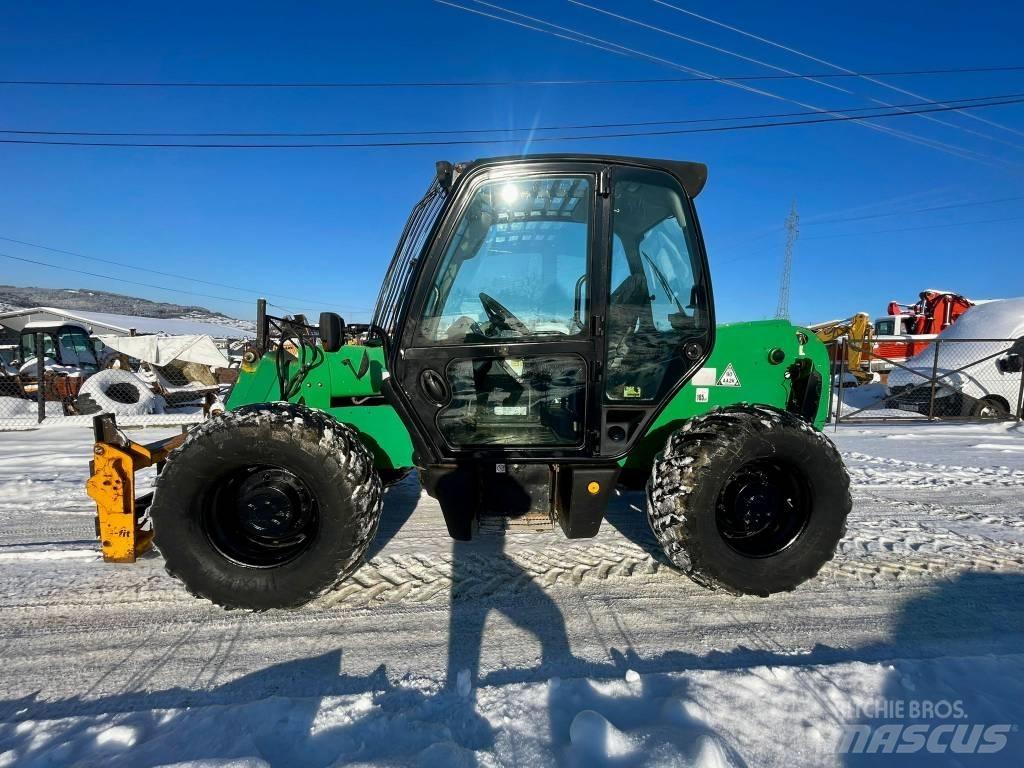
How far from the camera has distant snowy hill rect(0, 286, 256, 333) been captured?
71000 millimetres

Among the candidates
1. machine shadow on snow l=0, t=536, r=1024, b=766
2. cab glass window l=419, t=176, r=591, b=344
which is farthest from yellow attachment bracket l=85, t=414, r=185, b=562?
cab glass window l=419, t=176, r=591, b=344

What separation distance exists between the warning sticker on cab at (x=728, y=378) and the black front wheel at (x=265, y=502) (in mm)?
2185

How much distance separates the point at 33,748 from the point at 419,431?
6.08 ft

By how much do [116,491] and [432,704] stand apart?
82.4 inches

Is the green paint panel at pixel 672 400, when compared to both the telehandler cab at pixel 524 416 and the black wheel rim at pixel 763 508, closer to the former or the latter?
the telehandler cab at pixel 524 416

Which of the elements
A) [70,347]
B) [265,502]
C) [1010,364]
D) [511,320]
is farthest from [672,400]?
[70,347]

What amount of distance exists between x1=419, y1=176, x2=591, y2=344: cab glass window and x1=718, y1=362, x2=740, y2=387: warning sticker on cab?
103 cm

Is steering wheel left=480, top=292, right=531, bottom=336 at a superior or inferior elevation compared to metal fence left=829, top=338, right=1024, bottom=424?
superior

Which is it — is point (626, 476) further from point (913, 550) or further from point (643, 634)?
point (913, 550)

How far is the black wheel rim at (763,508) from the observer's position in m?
2.72

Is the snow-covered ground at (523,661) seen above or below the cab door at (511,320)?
below

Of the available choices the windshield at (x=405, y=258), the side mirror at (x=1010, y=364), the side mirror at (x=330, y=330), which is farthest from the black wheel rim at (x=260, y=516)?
the side mirror at (x=1010, y=364)

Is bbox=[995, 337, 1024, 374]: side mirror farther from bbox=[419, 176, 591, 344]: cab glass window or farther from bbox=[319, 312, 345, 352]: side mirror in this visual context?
bbox=[319, 312, 345, 352]: side mirror

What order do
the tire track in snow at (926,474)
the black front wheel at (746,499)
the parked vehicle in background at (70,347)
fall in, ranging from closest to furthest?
the black front wheel at (746,499) < the tire track in snow at (926,474) < the parked vehicle in background at (70,347)
